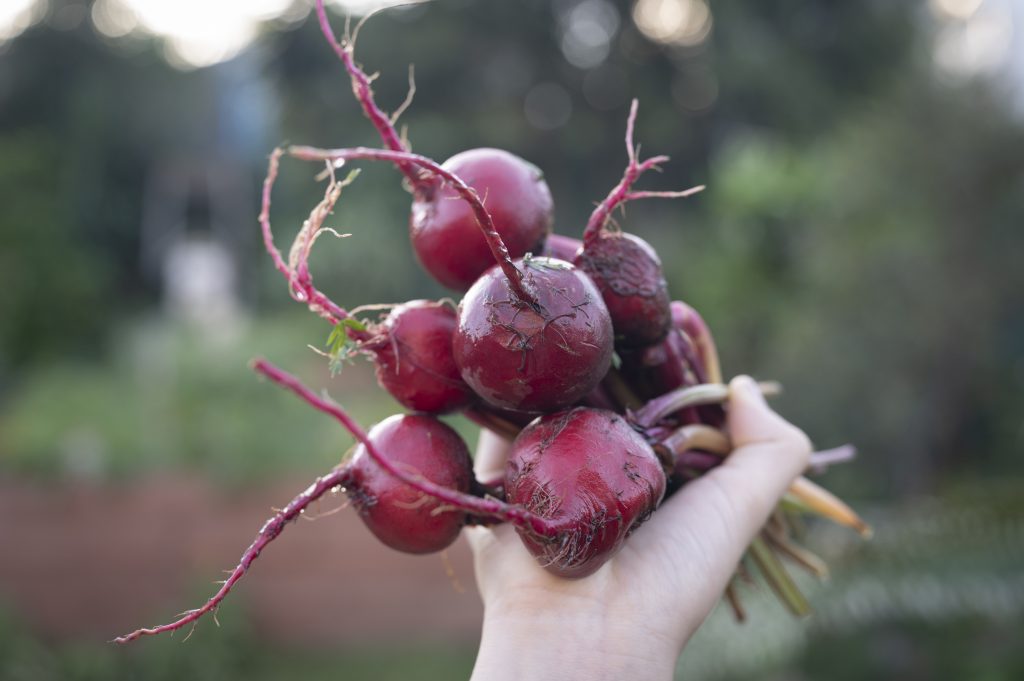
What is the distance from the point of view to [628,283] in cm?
140

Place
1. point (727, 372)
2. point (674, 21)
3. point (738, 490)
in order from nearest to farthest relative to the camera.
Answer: point (738, 490) < point (727, 372) < point (674, 21)

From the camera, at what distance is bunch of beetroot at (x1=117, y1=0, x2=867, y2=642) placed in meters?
1.15

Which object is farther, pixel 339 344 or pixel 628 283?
pixel 628 283

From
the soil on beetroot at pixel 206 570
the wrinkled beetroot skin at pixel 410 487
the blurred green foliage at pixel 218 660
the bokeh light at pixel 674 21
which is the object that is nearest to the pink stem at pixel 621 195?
the wrinkled beetroot skin at pixel 410 487

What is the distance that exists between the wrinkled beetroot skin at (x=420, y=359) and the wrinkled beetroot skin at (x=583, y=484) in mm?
202

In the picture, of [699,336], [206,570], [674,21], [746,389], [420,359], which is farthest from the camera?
[674,21]

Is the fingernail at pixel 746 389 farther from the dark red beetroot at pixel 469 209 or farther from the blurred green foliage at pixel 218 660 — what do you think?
the blurred green foliage at pixel 218 660

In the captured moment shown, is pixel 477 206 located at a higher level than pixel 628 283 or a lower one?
higher

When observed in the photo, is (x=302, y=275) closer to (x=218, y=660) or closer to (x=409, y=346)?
(x=409, y=346)

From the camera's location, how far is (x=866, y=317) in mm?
4805

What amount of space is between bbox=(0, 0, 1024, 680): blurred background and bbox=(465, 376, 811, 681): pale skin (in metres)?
1.94

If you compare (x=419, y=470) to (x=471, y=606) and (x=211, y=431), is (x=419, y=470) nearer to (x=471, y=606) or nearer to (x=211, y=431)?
(x=471, y=606)

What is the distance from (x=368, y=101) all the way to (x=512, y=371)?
1.92ft

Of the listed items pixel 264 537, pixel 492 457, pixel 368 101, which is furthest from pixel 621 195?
pixel 264 537
